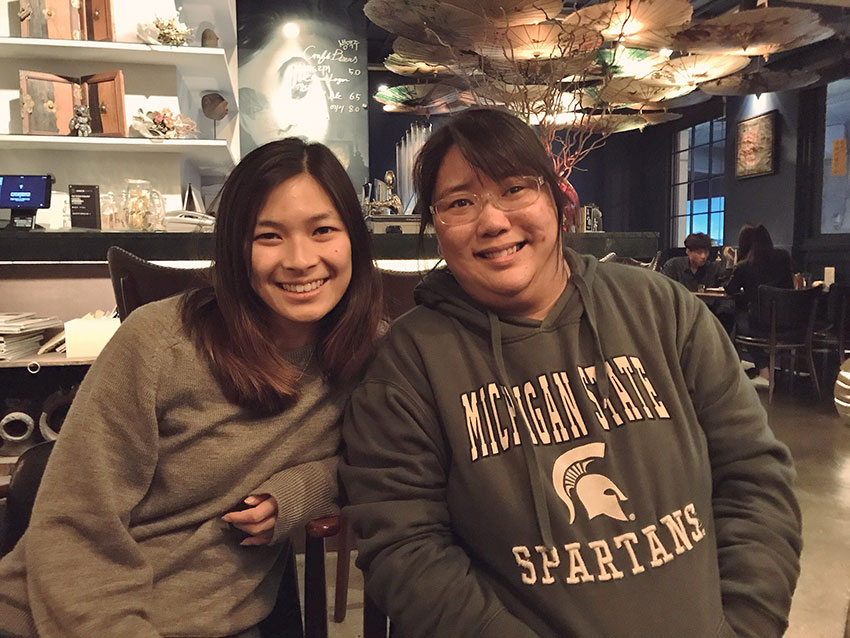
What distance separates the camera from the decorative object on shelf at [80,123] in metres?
3.00

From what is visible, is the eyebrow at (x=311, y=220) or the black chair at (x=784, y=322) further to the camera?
the black chair at (x=784, y=322)

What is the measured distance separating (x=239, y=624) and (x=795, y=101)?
7263mm

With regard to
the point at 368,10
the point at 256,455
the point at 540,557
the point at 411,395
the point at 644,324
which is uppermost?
the point at 368,10

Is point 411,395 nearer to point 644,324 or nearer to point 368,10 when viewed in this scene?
point 644,324

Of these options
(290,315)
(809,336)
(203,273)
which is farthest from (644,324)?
(809,336)

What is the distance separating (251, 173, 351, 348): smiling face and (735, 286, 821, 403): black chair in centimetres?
458

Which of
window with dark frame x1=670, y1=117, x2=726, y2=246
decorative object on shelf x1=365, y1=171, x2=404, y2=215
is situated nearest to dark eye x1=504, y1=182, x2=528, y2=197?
decorative object on shelf x1=365, y1=171, x2=404, y2=215

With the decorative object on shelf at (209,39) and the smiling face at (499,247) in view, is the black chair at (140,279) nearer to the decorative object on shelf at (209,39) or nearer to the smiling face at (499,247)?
the smiling face at (499,247)

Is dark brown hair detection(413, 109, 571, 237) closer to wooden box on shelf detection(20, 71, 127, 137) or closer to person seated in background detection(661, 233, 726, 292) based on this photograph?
wooden box on shelf detection(20, 71, 127, 137)

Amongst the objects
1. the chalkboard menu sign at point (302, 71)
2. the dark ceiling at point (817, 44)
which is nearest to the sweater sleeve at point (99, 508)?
the dark ceiling at point (817, 44)

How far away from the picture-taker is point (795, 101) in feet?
20.9

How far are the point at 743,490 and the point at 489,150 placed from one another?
0.72 metres

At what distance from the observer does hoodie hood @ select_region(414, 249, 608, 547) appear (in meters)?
1.05

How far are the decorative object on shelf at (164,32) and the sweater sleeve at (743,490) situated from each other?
2.93 m
